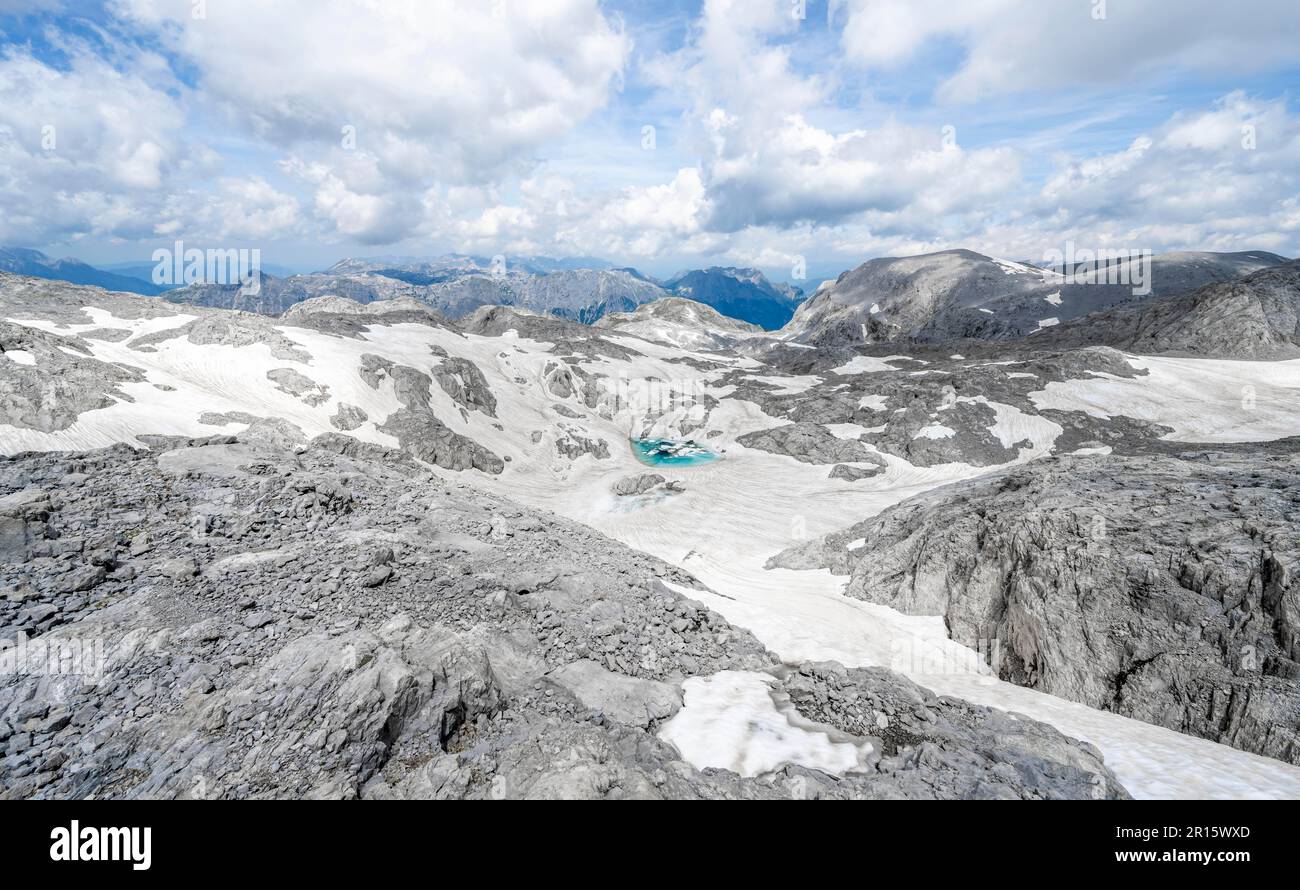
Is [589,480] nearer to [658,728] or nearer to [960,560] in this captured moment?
[960,560]

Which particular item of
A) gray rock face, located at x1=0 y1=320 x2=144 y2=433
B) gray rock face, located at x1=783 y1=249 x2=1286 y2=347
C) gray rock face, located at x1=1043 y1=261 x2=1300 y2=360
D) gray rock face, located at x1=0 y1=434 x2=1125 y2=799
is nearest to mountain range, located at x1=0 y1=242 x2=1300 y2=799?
gray rock face, located at x1=0 y1=434 x2=1125 y2=799

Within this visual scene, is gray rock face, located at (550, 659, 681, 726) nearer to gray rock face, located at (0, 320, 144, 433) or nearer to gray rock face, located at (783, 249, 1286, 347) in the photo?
gray rock face, located at (0, 320, 144, 433)

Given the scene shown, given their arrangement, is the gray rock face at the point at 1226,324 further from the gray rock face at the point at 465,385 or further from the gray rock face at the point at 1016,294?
the gray rock face at the point at 465,385

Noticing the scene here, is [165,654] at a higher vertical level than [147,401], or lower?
lower

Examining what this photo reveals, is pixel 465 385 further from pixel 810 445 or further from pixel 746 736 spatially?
pixel 746 736

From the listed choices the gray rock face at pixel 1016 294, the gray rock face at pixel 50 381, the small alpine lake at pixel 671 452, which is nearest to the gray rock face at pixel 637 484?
the small alpine lake at pixel 671 452

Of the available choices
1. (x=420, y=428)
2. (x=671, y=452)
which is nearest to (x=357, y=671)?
(x=420, y=428)
